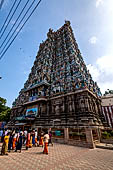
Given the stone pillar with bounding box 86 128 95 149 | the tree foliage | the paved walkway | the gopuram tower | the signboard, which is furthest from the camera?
the tree foliage

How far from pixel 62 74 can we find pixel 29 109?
12.5m

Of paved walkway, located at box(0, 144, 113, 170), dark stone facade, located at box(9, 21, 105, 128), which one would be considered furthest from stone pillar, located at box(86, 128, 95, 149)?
paved walkway, located at box(0, 144, 113, 170)

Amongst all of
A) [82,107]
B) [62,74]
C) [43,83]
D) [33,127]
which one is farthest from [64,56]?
[33,127]

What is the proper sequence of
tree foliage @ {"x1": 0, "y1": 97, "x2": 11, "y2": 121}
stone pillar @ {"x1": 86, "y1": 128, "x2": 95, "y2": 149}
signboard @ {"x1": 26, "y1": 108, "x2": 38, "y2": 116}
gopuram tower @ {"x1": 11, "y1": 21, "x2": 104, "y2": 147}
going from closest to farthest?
stone pillar @ {"x1": 86, "y1": 128, "x2": 95, "y2": 149} → gopuram tower @ {"x1": 11, "y1": 21, "x2": 104, "y2": 147} → signboard @ {"x1": 26, "y1": 108, "x2": 38, "y2": 116} → tree foliage @ {"x1": 0, "y1": 97, "x2": 11, "y2": 121}

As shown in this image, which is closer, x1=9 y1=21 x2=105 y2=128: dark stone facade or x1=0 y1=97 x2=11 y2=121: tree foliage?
x1=9 y1=21 x2=105 y2=128: dark stone facade

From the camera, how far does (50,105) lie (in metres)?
21.1

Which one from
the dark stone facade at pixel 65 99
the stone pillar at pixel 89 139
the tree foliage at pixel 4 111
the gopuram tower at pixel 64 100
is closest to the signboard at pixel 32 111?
the gopuram tower at pixel 64 100

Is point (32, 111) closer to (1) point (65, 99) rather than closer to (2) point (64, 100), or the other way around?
(2) point (64, 100)

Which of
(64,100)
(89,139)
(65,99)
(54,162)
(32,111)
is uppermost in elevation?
(65,99)

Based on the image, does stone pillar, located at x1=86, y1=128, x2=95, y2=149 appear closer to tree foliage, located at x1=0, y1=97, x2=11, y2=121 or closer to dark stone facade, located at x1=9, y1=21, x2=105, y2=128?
dark stone facade, located at x1=9, y1=21, x2=105, y2=128

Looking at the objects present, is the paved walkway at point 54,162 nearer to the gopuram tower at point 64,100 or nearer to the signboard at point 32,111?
the gopuram tower at point 64,100

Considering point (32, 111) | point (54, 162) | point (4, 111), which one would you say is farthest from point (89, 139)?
point (4, 111)

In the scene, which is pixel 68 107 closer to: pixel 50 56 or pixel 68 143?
pixel 68 143

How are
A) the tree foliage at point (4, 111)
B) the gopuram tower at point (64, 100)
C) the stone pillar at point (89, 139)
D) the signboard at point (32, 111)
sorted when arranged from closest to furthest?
the stone pillar at point (89, 139), the gopuram tower at point (64, 100), the signboard at point (32, 111), the tree foliage at point (4, 111)
